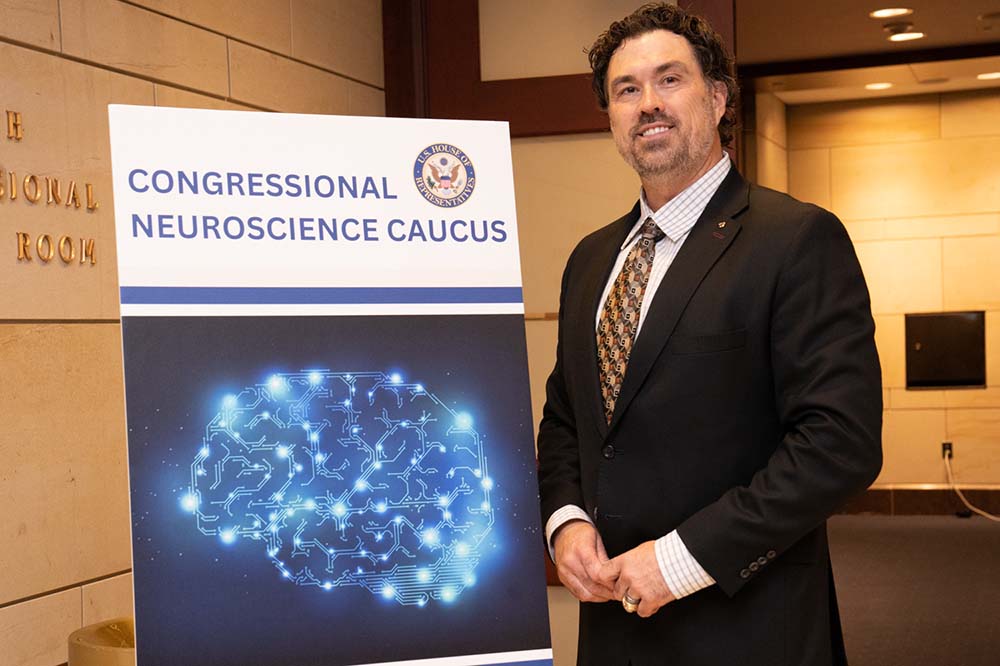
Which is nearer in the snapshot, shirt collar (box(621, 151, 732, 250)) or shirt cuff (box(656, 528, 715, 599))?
shirt cuff (box(656, 528, 715, 599))

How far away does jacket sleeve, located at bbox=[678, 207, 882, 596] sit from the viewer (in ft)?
6.03

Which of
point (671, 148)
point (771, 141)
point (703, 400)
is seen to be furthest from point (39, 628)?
point (771, 141)

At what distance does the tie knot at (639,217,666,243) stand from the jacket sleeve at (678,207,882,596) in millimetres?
282

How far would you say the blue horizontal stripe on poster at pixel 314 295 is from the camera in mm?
1633

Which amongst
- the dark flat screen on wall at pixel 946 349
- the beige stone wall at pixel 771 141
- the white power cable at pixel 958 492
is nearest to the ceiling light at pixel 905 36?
the beige stone wall at pixel 771 141

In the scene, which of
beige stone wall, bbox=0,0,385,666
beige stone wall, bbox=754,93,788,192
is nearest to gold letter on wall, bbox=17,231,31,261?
beige stone wall, bbox=0,0,385,666

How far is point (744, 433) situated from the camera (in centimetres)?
195

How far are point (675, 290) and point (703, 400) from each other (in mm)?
195

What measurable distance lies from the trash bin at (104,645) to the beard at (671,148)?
134cm

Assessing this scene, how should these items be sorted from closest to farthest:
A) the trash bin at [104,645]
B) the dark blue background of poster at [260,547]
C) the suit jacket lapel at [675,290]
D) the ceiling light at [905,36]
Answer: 1. the dark blue background of poster at [260,547]
2. the suit jacket lapel at [675,290]
3. the trash bin at [104,645]
4. the ceiling light at [905,36]

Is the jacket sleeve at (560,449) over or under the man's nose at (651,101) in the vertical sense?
under

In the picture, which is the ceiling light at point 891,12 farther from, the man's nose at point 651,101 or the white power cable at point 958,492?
the man's nose at point 651,101

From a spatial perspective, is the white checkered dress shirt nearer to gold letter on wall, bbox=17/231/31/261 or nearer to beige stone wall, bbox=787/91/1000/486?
gold letter on wall, bbox=17/231/31/261

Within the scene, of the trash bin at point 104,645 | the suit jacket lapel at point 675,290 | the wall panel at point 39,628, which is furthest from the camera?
the wall panel at point 39,628
